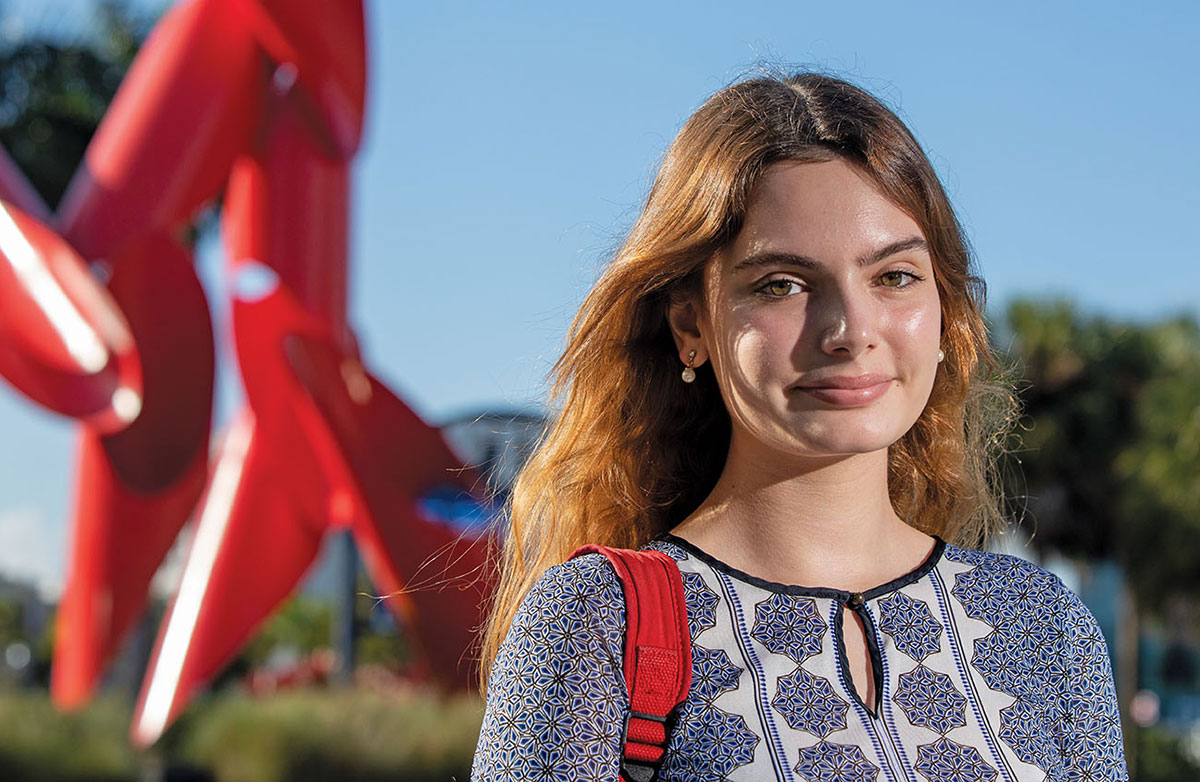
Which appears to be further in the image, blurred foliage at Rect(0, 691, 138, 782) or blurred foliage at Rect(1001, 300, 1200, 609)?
blurred foliage at Rect(1001, 300, 1200, 609)

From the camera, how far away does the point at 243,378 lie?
11719 mm

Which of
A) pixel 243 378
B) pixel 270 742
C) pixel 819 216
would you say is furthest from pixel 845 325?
pixel 270 742

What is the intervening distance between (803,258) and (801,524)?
34 cm

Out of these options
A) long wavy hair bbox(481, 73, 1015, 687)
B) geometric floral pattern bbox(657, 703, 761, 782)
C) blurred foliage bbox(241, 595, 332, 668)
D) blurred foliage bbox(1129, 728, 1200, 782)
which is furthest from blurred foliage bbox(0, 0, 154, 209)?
geometric floral pattern bbox(657, 703, 761, 782)

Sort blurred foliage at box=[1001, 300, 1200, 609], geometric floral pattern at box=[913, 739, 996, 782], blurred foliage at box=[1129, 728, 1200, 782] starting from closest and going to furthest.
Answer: geometric floral pattern at box=[913, 739, 996, 782] < blurred foliage at box=[1129, 728, 1200, 782] < blurred foliage at box=[1001, 300, 1200, 609]

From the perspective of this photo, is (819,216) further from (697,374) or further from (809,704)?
(809,704)

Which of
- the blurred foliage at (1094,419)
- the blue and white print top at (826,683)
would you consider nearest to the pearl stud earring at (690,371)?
the blue and white print top at (826,683)

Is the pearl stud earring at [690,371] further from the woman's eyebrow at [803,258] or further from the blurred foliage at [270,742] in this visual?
the blurred foliage at [270,742]

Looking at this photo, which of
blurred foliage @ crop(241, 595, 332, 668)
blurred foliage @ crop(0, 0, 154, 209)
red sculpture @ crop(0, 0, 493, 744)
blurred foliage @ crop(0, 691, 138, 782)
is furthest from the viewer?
blurred foliage @ crop(241, 595, 332, 668)

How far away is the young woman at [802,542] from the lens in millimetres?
1703

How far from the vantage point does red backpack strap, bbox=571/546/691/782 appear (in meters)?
1.69

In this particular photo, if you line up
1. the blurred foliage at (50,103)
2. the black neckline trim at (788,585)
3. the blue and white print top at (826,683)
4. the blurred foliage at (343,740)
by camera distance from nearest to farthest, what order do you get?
the blue and white print top at (826,683), the black neckline trim at (788,585), the blurred foliage at (343,740), the blurred foliage at (50,103)

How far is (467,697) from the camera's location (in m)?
13.5

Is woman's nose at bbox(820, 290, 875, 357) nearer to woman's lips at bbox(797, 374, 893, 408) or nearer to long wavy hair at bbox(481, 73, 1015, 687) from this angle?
woman's lips at bbox(797, 374, 893, 408)
